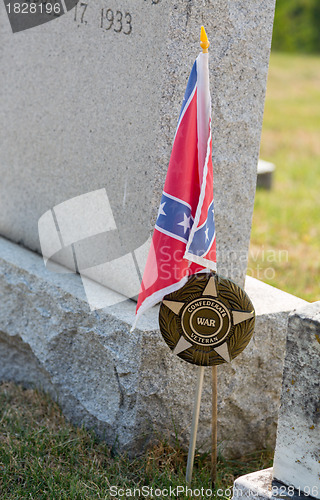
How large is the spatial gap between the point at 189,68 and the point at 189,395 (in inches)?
49.4

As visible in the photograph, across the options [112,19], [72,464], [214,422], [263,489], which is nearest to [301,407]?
[263,489]

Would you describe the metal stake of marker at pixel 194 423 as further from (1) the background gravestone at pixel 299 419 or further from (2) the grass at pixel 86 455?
(1) the background gravestone at pixel 299 419

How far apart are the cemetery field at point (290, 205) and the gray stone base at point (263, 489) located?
2187mm

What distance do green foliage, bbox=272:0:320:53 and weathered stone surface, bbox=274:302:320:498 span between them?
63.6ft

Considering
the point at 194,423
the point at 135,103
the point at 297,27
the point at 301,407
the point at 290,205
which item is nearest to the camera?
the point at 301,407

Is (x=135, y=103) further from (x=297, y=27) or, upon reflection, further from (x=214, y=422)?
(x=297, y=27)

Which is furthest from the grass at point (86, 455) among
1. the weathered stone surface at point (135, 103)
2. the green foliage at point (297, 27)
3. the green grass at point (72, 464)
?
the green foliage at point (297, 27)

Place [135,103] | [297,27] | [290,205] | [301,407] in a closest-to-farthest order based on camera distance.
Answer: [301,407] < [135,103] < [290,205] < [297,27]

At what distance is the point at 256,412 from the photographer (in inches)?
112

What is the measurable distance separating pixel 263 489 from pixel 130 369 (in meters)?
0.74

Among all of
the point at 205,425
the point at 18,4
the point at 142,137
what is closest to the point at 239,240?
the point at 142,137

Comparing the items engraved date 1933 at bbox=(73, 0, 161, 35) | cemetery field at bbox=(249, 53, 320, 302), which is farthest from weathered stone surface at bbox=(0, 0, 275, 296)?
cemetery field at bbox=(249, 53, 320, 302)

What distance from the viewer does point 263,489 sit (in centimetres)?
205

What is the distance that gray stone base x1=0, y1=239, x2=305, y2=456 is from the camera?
2.61m
